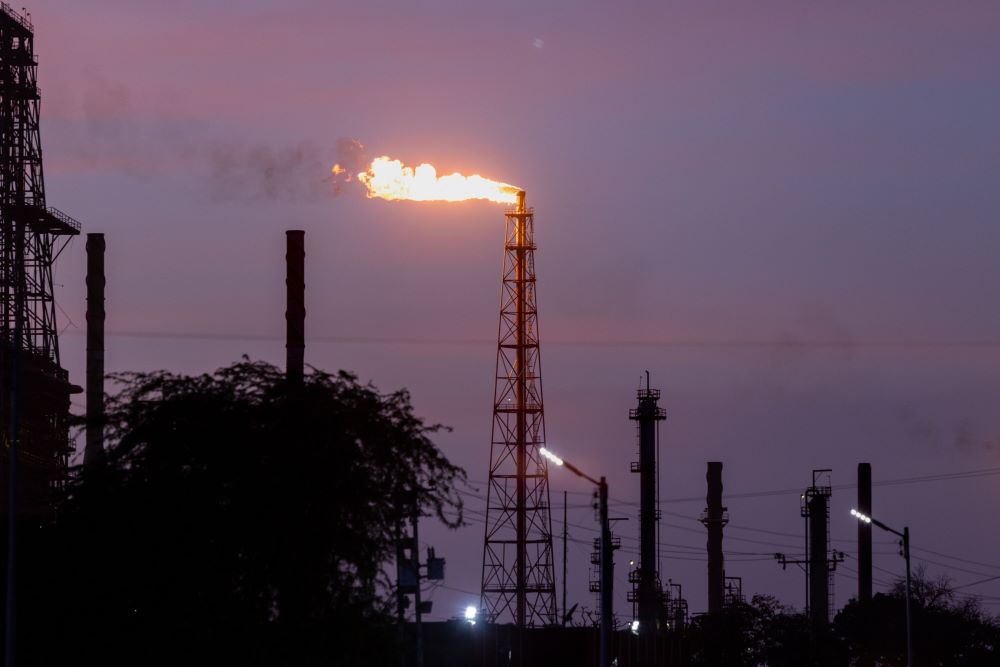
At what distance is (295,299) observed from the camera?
77.6 meters

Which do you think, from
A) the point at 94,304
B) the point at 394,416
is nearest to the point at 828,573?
the point at 94,304

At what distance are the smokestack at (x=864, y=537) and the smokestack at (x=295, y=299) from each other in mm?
58111

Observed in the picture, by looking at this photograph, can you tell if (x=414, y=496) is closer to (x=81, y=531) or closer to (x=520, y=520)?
(x=81, y=531)

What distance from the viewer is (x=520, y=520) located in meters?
91.2

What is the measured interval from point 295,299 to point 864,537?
60.0 meters

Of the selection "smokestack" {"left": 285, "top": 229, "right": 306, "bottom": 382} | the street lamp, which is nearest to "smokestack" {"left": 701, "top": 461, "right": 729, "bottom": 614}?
the street lamp

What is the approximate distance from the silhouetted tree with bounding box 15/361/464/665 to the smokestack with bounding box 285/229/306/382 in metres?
22.5

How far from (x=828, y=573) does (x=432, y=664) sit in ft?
162

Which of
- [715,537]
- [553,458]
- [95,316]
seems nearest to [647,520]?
[715,537]

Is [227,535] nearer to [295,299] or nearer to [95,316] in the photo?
[295,299]

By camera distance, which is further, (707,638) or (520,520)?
(707,638)

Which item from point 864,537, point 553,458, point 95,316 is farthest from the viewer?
point 864,537

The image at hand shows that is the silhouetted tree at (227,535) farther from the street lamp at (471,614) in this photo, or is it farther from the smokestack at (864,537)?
the smokestack at (864,537)

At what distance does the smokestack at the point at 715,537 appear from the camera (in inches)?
5084
